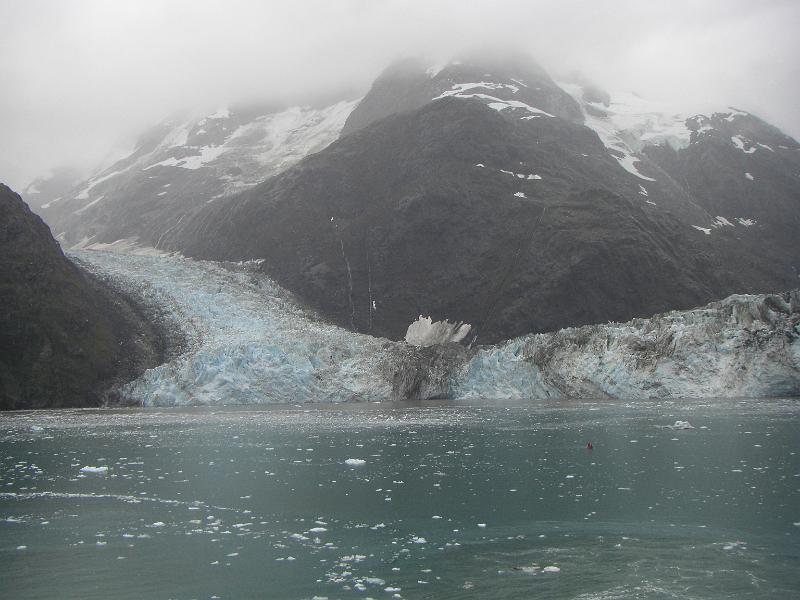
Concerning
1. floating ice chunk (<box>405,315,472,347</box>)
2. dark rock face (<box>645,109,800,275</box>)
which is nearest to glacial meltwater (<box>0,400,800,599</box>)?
floating ice chunk (<box>405,315,472,347</box>)

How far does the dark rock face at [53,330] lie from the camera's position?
203ft

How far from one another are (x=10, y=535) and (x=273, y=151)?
173600 mm

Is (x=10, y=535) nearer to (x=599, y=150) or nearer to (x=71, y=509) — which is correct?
(x=71, y=509)

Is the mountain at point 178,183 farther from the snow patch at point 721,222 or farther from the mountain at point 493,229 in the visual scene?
the snow patch at point 721,222

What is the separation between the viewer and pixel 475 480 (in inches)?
858

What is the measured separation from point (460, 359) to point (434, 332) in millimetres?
25638

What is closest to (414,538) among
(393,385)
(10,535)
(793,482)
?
(10,535)

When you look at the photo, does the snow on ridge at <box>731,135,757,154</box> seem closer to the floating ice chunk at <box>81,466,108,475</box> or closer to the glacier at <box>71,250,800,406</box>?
the glacier at <box>71,250,800,406</box>

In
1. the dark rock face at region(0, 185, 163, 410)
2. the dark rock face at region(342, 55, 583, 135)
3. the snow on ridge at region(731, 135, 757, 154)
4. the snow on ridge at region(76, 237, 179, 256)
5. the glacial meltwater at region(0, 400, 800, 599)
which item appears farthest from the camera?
the dark rock face at region(342, 55, 583, 135)

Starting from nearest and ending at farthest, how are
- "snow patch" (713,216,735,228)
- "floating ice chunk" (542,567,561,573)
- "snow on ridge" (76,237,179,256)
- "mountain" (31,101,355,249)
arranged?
"floating ice chunk" (542,567,561,573), "snow patch" (713,216,735,228), "snow on ridge" (76,237,179,256), "mountain" (31,101,355,249)

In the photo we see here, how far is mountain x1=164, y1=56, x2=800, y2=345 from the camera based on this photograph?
87312mm

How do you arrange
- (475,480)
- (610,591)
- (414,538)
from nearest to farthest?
1. (610,591)
2. (414,538)
3. (475,480)

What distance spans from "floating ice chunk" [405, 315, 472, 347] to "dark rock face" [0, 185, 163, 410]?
30.4 m

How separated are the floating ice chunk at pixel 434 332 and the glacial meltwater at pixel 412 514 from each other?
5225 centimetres
